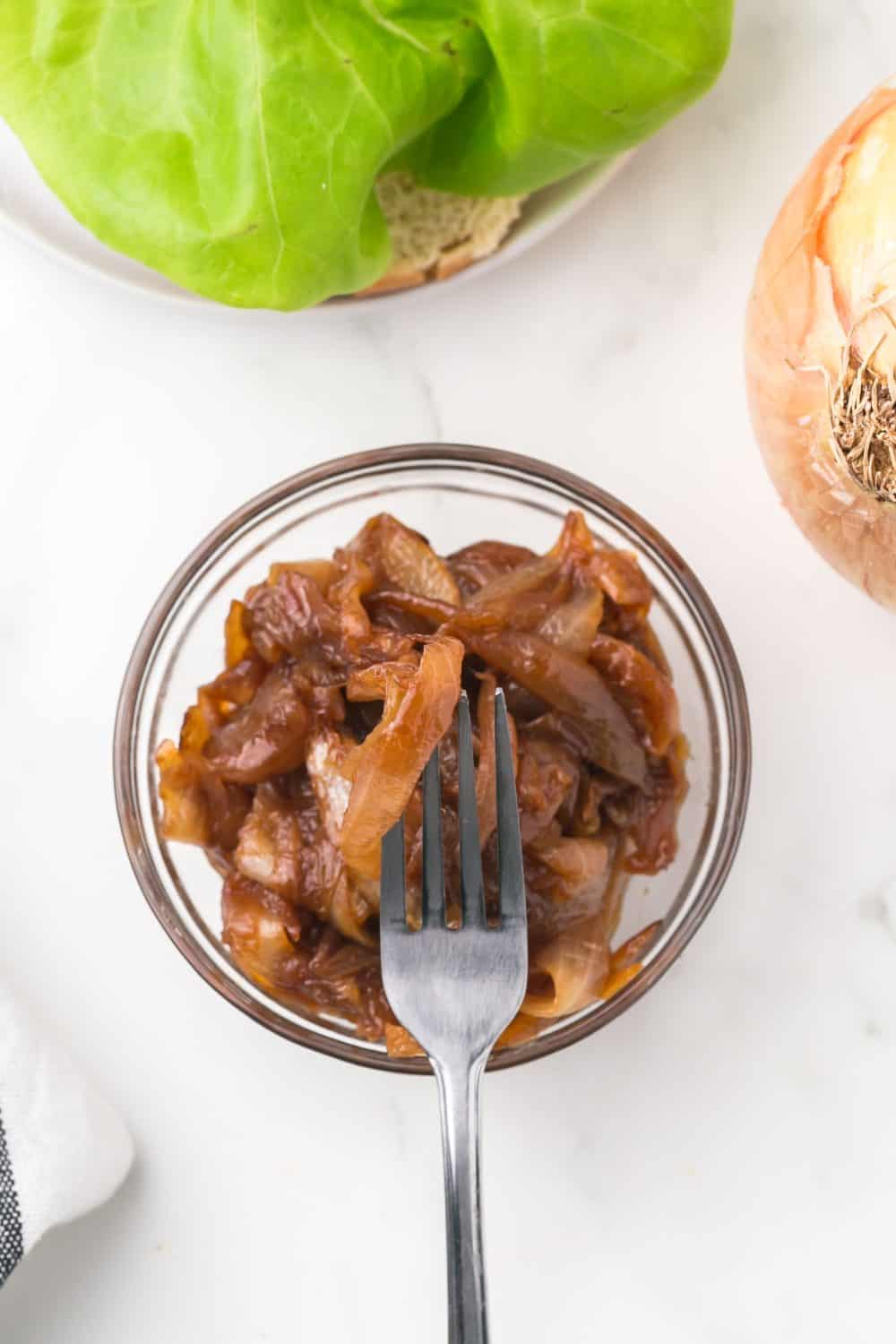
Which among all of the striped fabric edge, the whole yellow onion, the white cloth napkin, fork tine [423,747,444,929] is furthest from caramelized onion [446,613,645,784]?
the striped fabric edge

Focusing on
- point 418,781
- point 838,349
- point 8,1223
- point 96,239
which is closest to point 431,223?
point 96,239

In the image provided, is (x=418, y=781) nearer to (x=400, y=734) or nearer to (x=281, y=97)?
(x=400, y=734)

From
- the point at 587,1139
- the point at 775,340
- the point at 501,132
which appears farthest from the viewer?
the point at 587,1139

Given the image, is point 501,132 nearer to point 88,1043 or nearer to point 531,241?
point 531,241

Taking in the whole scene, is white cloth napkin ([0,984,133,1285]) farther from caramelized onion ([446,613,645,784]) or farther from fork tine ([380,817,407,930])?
caramelized onion ([446,613,645,784])

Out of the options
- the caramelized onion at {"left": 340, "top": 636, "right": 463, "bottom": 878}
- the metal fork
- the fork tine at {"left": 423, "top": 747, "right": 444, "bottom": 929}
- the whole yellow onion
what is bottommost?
the metal fork

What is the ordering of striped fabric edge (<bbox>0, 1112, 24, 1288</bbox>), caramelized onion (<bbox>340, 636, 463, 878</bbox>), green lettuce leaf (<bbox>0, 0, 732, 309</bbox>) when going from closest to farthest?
caramelized onion (<bbox>340, 636, 463, 878</bbox>)
green lettuce leaf (<bbox>0, 0, 732, 309</bbox>)
striped fabric edge (<bbox>0, 1112, 24, 1288</bbox>)

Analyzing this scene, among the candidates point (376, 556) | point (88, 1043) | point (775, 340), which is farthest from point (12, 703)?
point (775, 340)

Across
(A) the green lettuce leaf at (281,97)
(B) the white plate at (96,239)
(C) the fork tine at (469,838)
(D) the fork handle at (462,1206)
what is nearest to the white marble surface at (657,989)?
(B) the white plate at (96,239)
